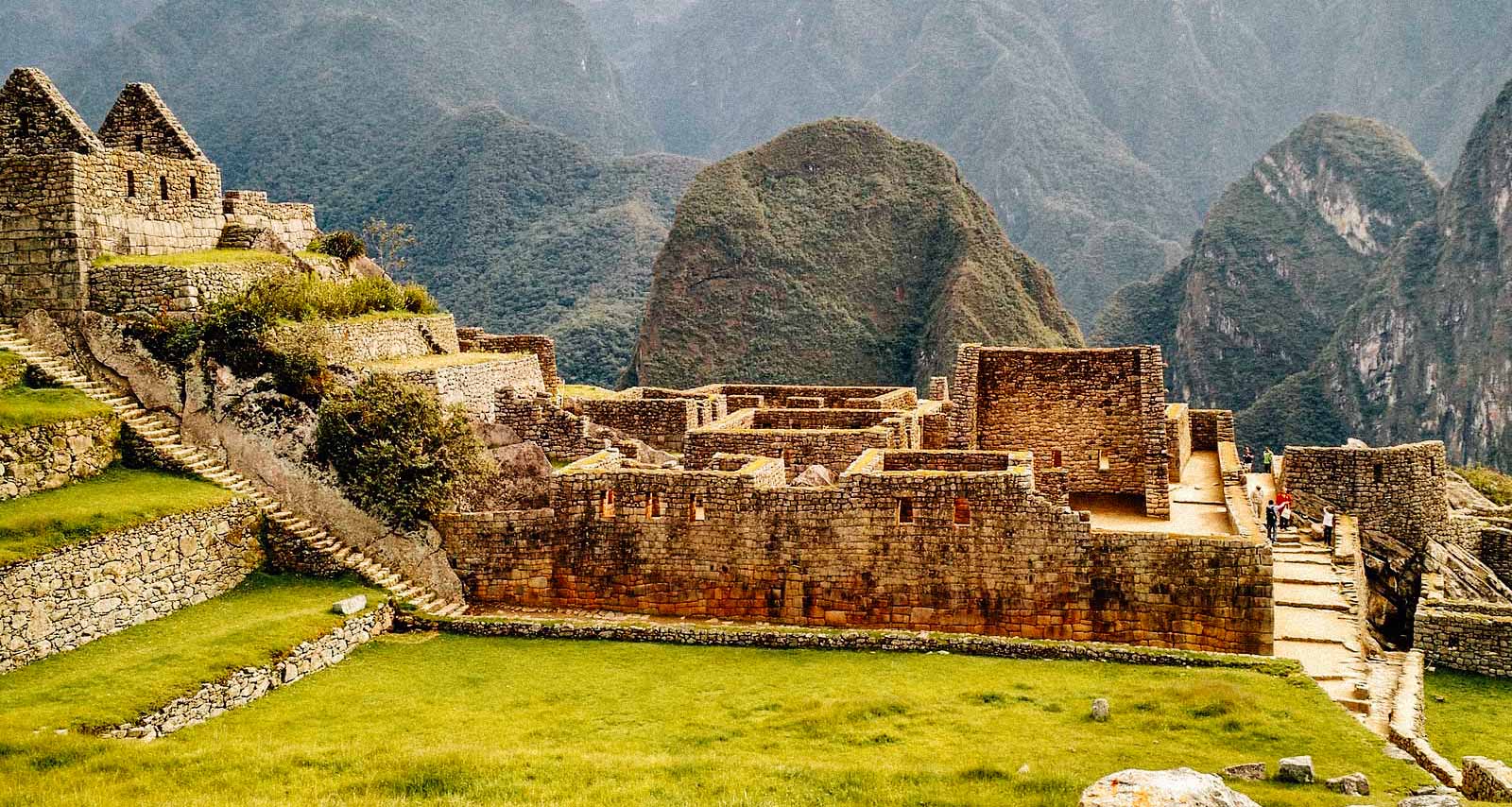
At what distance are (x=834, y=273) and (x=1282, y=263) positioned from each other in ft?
274

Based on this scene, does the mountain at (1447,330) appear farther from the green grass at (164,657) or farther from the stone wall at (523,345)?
the green grass at (164,657)

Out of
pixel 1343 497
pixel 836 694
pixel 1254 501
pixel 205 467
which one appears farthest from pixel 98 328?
pixel 1343 497

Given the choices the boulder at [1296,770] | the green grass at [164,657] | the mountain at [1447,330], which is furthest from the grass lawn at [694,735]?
the mountain at [1447,330]

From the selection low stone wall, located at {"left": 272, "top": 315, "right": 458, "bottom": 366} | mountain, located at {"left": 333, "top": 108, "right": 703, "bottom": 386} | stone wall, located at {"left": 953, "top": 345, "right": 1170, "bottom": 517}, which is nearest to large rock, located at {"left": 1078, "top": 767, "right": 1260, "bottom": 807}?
stone wall, located at {"left": 953, "top": 345, "right": 1170, "bottom": 517}

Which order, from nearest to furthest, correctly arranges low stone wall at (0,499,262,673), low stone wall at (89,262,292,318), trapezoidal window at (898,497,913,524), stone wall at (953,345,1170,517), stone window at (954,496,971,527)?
low stone wall at (0,499,262,673) → stone window at (954,496,971,527) → trapezoidal window at (898,497,913,524) → low stone wall at (89,262,292,318) → stone wall at (953,345,1170,517)

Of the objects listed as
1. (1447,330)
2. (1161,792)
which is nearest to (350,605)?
(1161,792)

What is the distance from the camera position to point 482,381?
84.2 feet

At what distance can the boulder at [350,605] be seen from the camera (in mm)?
16906

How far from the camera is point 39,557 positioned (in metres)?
15.2

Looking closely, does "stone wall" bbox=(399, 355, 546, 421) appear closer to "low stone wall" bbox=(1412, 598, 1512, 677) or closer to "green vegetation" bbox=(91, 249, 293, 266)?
"green vegetation" bbox=(91, 249, 293, 266)

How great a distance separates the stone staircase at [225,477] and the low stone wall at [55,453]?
1.70 ft

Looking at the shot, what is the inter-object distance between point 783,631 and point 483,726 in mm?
4603

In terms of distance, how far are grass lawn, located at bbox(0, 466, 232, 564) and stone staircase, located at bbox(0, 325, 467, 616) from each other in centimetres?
40

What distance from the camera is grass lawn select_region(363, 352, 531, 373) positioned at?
23248mm
